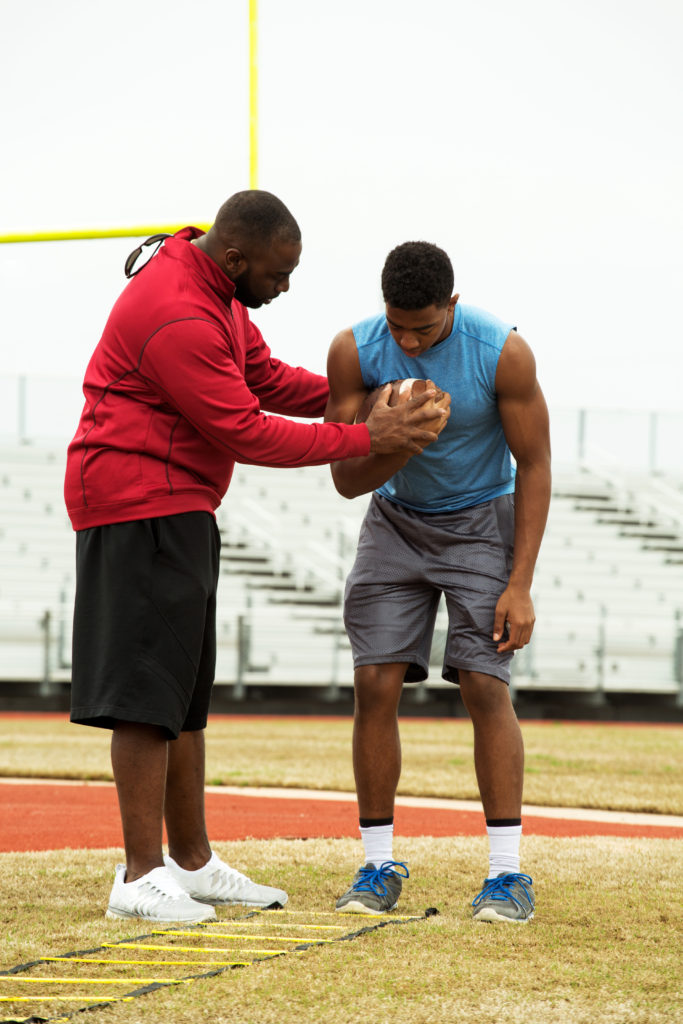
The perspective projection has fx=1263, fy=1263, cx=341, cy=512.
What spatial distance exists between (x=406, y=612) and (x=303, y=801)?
10.6 feet

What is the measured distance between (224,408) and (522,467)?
2.82 feet

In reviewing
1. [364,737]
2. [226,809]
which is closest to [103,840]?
[226,809]

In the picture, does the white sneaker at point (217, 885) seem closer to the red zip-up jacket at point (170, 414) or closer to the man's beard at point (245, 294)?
the red zip-up jacket at point (170, 414)

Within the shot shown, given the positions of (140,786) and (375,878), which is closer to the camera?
(140,786)

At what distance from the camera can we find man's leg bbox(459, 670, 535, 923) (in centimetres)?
335

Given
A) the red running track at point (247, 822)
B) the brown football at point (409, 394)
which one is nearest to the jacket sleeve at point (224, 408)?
the brown football at point (409, 394)

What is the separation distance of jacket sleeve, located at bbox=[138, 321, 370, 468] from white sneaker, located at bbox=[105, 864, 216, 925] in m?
1.08

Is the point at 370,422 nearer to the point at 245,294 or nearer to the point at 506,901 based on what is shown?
the point at 245,294

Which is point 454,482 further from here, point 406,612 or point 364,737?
point 364,737

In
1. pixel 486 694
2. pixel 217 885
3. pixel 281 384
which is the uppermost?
Result: pixel 281 384

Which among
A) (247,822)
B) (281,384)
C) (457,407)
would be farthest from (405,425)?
(247,822)

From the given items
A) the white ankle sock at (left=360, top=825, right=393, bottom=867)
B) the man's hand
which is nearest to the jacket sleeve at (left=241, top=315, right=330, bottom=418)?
the man's hand

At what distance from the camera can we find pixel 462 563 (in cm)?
348

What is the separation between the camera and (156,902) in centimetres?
308
